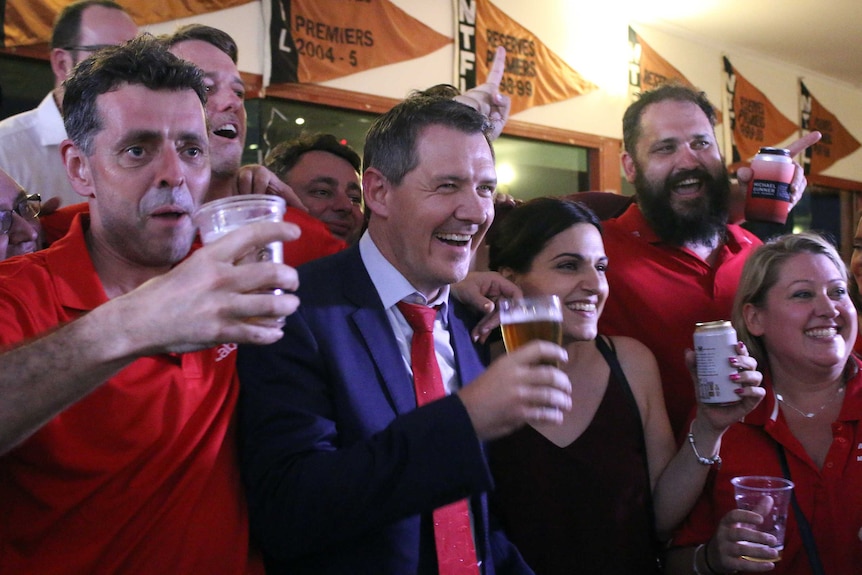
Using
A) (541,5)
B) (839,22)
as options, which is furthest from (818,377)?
(839,22)

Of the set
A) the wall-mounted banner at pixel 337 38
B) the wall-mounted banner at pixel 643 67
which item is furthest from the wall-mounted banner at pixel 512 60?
the wall-mounted banner at pixel 643 67

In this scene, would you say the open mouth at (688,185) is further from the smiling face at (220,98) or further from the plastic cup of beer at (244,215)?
the plastic cup of beer at (244,215)

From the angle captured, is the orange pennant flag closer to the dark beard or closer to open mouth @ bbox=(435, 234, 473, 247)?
the dark beard

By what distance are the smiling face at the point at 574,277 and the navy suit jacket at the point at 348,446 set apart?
1.46 feet

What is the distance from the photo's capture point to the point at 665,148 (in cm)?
268

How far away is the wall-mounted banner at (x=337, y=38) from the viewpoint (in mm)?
4828

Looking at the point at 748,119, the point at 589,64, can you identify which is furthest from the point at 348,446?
the point at 748,119

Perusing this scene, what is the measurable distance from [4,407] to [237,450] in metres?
0.49

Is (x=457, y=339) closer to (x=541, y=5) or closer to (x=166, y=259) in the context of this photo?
(x=166, y=259)

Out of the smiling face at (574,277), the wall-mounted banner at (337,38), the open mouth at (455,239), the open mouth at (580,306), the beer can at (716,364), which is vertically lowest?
the beer can at (716,364)

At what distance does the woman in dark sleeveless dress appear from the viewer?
1.77 m

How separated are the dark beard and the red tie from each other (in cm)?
127

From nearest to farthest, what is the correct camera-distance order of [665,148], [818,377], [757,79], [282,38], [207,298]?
[207,298] < [818,377] < [665,148] < [282,38] < [757,79]

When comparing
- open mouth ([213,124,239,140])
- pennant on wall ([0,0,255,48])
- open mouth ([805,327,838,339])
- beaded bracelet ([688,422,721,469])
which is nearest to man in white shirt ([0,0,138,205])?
open mouth ([213,124,239,140])
